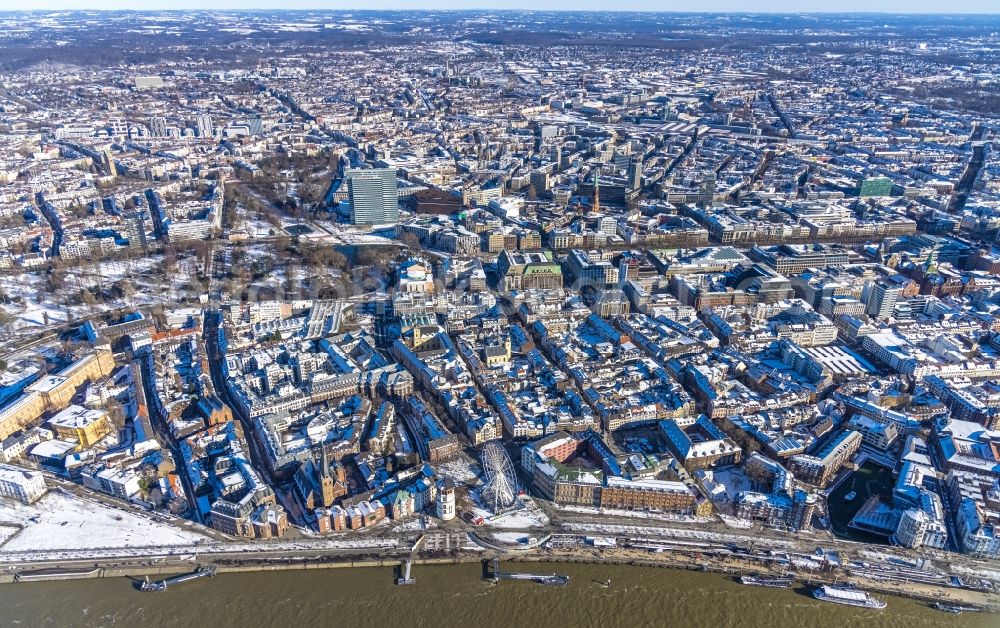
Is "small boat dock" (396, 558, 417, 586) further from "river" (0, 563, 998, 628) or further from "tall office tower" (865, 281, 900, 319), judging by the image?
"tall office tower" (865, 281, 900, 319)

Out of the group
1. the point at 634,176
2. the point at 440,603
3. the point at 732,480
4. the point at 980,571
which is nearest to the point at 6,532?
the point at 440,603

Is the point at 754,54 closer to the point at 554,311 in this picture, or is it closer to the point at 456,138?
the point at 456,138

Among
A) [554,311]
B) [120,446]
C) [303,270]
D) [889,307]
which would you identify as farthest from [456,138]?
[120,446]

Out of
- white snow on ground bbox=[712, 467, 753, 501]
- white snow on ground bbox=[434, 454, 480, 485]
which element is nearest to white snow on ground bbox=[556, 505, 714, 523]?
white snow on ground bbox=[712, 467, 753, 501]

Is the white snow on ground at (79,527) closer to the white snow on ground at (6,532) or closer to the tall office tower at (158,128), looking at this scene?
the white snow on ground at (6,532)

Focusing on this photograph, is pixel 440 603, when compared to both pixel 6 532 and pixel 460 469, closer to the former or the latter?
pixel 460 469

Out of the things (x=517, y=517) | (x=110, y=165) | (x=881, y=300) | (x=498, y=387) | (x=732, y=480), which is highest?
(x=881, y=300)
